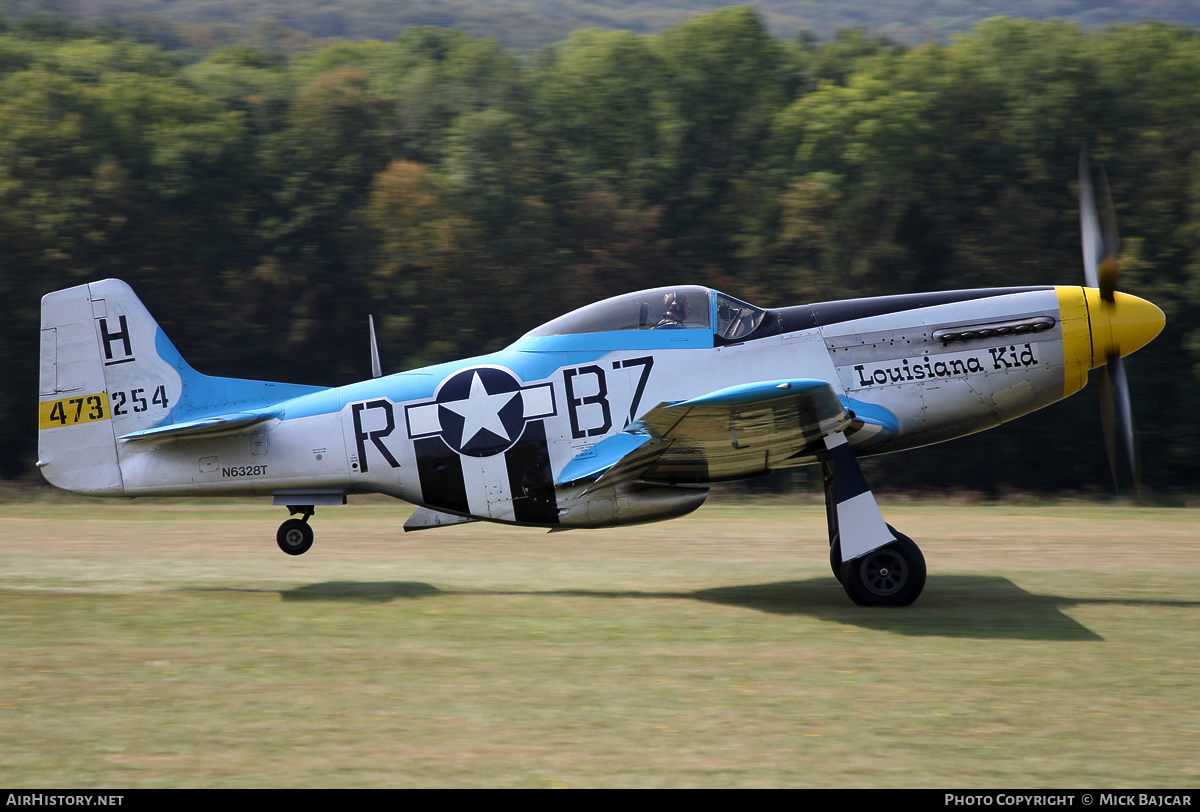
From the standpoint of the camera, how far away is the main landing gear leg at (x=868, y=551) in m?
7.48

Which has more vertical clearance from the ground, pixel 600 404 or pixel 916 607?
pixel 600 404

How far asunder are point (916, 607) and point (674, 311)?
115 inches

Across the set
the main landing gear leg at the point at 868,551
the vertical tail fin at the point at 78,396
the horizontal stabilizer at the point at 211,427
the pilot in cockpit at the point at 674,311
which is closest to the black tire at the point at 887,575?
the main landing gear leg at the point at 868,551

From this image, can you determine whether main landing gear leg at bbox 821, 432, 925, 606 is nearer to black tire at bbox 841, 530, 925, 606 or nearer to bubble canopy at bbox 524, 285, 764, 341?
black tire at bbox 841, 530, 925, 606

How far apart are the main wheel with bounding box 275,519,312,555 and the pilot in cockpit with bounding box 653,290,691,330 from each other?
11.7 feet

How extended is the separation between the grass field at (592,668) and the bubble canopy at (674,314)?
2144 millimetres

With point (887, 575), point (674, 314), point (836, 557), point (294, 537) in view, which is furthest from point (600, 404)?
point (294, 537)

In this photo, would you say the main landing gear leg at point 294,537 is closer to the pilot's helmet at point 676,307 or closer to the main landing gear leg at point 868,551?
the pilot's helmet at point 676,307

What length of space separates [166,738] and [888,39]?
36498 mm

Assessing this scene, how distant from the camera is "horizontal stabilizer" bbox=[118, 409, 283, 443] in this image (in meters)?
8.41

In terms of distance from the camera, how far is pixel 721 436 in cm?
746

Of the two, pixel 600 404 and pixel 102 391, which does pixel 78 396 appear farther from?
pixel 600 404

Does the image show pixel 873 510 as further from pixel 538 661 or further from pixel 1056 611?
pixel 538 661

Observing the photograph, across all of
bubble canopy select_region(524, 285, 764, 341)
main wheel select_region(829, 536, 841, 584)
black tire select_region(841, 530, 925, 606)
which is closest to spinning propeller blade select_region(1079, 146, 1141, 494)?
black tire select_region(841, 530, 925, 606)
